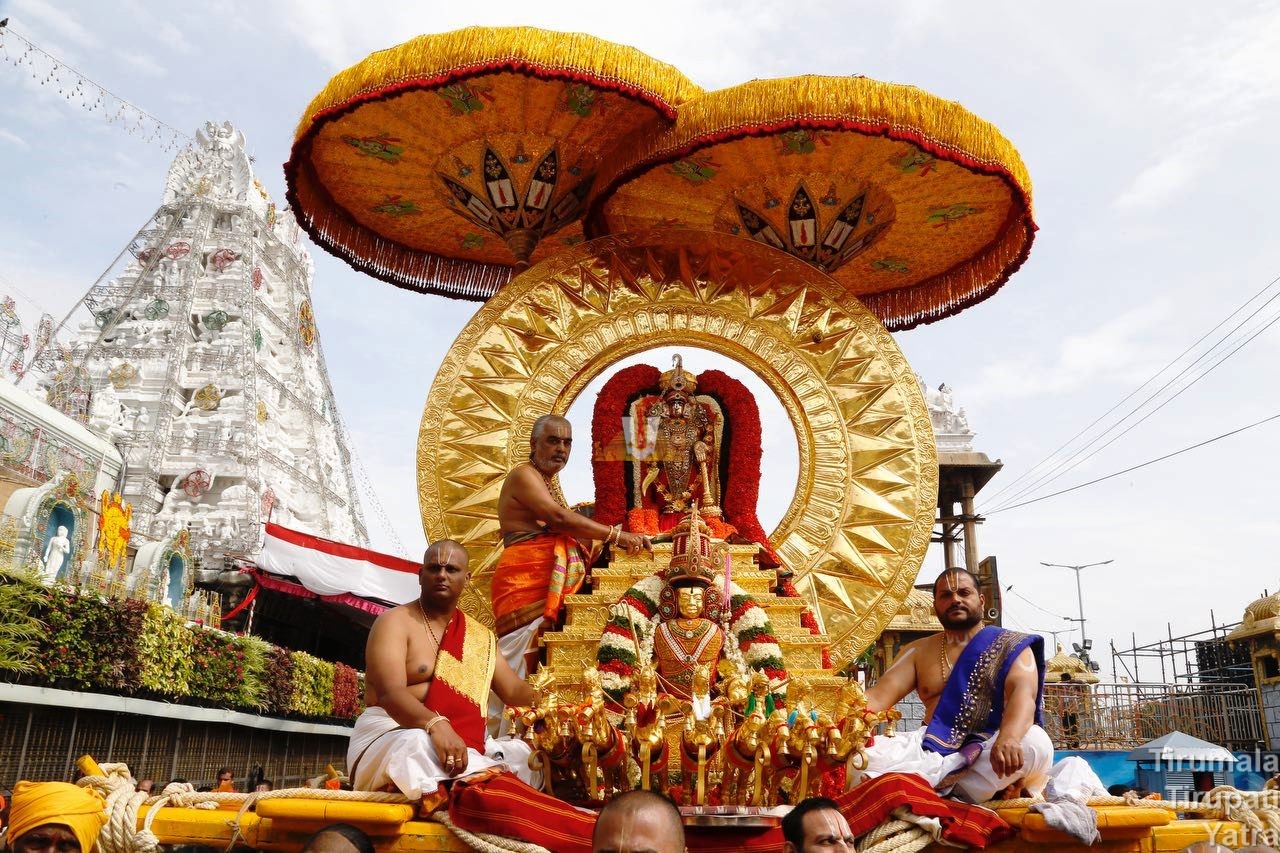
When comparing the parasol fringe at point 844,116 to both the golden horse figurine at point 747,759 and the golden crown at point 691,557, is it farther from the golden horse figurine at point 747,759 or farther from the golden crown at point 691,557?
the golden horse figurine at point 747,759

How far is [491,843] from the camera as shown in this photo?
3.75 meters

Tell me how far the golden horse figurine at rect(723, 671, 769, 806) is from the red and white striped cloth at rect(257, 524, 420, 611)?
674 inches

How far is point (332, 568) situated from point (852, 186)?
16.6 metres

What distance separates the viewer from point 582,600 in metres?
5.79

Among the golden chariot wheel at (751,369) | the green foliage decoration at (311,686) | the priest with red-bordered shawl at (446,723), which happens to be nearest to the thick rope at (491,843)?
the priest with red-bordered shawl at (446,723)

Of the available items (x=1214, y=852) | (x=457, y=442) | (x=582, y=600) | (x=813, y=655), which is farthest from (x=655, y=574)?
(x=1214, y=852)

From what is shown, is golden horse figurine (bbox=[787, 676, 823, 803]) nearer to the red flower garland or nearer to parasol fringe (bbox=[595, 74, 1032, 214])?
the red flower garland

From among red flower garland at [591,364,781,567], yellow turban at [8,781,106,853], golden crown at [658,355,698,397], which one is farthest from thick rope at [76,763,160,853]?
golden crown at [658,355,698,397]

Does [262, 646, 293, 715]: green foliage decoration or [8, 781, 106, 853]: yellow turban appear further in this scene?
[262, 646, 293, 715]: green foliage decoration

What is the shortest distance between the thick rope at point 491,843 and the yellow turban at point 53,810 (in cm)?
123

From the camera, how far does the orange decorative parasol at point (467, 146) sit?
619 cm

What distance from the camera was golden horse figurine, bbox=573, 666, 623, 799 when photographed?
414 cm

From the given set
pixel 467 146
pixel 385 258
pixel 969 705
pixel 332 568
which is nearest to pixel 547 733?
pixel 969 705

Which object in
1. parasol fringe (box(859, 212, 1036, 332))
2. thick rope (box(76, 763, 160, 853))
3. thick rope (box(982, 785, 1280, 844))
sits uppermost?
parasol fringe (box(859, 212, 1036, 332))
